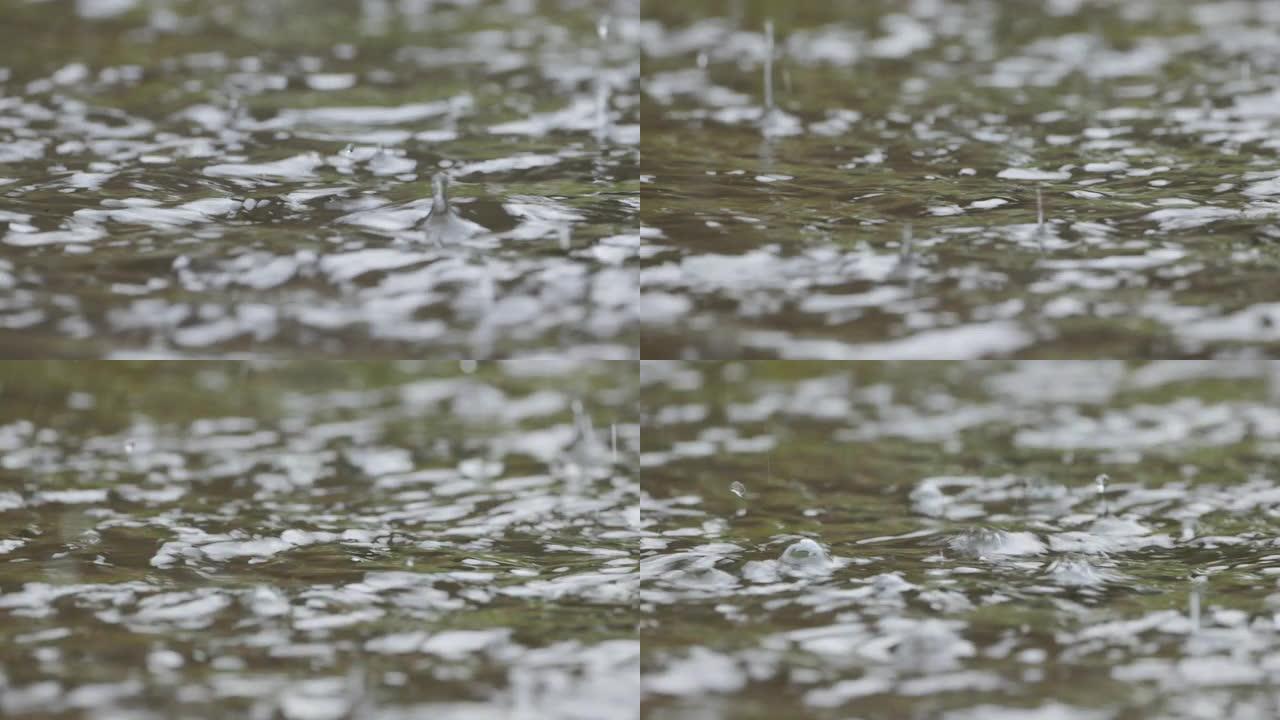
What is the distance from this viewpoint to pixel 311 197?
9.95 feet

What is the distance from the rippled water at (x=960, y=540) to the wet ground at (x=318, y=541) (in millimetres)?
140

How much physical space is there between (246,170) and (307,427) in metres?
0.82

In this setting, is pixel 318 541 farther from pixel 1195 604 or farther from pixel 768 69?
pixel 768 69

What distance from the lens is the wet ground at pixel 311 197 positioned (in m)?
2.68

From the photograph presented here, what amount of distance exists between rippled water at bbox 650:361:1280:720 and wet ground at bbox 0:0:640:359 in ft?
1.96

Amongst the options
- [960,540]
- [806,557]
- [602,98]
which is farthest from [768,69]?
[806,557]

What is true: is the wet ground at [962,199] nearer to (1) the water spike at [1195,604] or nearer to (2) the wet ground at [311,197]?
(2) the wet ground at [311,197]

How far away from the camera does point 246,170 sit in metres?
3.20

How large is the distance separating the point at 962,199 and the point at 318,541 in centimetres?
151

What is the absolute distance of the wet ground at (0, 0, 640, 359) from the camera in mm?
2682

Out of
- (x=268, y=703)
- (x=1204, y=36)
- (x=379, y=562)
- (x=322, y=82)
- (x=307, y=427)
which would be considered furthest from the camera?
(x=1204, y=36)

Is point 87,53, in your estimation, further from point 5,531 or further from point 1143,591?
point 1143,591

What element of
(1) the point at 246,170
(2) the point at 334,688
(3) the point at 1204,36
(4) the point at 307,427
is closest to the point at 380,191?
(1) the point at 246,170

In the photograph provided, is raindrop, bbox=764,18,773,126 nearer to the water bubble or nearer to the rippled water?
the rippled water
